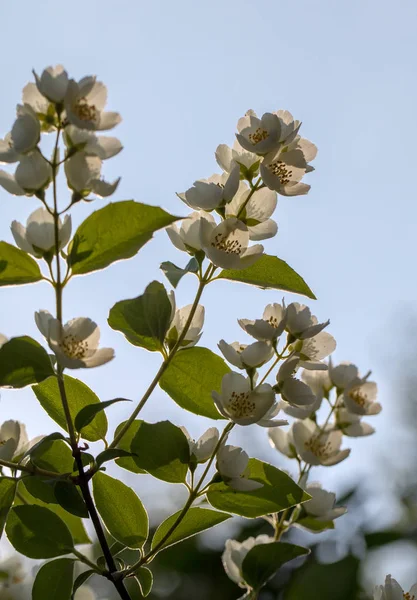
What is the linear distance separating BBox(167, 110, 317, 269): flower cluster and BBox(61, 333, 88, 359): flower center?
0.18 m

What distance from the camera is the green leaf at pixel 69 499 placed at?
822 millimetres

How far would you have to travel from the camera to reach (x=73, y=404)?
3.19 ft

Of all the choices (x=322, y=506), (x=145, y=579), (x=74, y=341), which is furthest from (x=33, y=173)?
(x=322, y=506)

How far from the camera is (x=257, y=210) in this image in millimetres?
951

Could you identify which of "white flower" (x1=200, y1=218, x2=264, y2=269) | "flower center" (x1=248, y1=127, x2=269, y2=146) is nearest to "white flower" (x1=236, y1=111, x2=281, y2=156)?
"flower center" (x1=248, y1=127, x2=269, y2=146)

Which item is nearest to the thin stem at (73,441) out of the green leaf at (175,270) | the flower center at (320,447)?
the green leaf at (175,270)

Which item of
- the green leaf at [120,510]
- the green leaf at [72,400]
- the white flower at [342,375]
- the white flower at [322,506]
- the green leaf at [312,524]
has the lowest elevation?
the green leaf at [120,510]

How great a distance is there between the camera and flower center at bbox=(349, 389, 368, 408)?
3.47 ft

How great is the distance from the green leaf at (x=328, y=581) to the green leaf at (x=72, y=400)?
307mm

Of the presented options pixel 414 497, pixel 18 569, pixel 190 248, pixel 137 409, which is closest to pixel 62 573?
pixel 137 409

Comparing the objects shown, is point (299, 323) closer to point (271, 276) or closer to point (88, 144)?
point (271, 276)

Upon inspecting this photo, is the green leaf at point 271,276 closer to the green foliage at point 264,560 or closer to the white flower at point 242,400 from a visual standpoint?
the white flower at point 242,400

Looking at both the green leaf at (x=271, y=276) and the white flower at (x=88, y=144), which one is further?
the green leaf at (x=271, y=276)

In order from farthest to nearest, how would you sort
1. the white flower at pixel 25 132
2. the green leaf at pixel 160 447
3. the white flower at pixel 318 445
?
the white flower at pixel 318 445 < the green leaf at pixel 160 447 < the white flower at pixel 25 132
